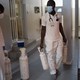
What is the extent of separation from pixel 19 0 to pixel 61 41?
3.72 m

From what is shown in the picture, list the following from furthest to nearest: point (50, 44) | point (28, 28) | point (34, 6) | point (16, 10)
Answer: point (34, 6)
point (28, 28)
point (16, 10)
point (50, 44)

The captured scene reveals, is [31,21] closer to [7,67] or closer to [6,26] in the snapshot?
[6,26]

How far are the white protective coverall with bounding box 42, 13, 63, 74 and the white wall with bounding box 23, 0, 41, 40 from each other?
3.67 metres

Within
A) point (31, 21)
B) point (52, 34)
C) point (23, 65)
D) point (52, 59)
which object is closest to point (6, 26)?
point (23, 65)

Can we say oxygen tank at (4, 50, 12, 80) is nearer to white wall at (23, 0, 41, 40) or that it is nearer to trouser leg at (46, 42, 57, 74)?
trouser leg at (46, 42, 57, 74)

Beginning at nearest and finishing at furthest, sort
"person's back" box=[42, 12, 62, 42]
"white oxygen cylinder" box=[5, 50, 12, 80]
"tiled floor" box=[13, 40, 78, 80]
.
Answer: "white oxygen cylinder" box=[5, 50, 12, 80], "person's back" box=[42, 12, 62, 42], "tiled floor" box=[13, 40, 78, 80]

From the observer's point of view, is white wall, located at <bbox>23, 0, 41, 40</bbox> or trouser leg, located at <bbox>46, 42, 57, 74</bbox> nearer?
trouser leg, located at <bbox>46, 42, 57, 74</bbox>

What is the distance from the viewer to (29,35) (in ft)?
25.3

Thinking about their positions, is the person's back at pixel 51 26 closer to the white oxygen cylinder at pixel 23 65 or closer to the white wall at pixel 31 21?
the white oxygen cylinder at pixel 23 65

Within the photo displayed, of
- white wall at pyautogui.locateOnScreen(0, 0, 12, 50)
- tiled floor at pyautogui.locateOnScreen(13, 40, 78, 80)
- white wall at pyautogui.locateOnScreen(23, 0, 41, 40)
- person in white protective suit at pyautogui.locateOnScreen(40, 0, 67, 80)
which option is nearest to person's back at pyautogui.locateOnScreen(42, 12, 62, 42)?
person in white protective suit at pyautogui.locateOnScreen(40, 0, 67, 80)

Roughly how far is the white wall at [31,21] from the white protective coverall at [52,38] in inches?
145

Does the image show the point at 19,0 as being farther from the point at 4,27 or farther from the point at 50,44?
the point at 50,44

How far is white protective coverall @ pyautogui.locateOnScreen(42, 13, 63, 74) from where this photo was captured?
3.84m

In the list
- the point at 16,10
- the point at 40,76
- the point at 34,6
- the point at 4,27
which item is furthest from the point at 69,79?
the point at 34,6
